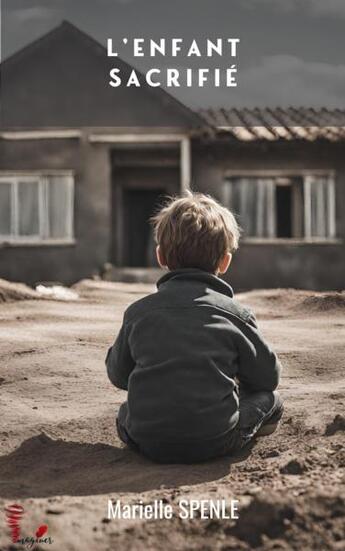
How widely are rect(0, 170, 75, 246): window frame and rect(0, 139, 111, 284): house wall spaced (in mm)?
96

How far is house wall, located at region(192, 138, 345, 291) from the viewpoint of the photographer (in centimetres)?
1394

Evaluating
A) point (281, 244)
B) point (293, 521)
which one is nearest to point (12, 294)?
point (293, 521)

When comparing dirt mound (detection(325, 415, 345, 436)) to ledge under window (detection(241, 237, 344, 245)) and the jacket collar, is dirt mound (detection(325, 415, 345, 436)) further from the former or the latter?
ledge under window (detection(241, 237, 344, 245))

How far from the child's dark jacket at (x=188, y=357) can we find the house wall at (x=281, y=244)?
36.1 feet

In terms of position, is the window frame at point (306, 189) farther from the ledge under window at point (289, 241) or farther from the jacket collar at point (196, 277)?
the jacket collar at point (196, 277)

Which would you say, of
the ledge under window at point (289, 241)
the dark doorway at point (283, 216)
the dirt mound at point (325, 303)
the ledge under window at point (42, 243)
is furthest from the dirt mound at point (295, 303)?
the dark doorway at point (283, 216)

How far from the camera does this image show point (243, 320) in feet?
9.16

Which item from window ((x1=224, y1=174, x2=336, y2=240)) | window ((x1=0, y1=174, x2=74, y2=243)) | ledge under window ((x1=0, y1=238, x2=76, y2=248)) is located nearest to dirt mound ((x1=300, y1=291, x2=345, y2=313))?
window ((x1=224, y1=174, x2=336, y2=240))

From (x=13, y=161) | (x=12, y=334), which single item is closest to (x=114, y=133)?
(x=13, y=161)

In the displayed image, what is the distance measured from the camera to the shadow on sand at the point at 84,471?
8.07 ft

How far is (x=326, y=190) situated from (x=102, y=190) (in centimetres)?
428

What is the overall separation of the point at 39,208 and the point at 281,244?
4723 mm

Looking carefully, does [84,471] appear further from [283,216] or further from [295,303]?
[283,216]

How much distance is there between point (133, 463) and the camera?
2822mm
